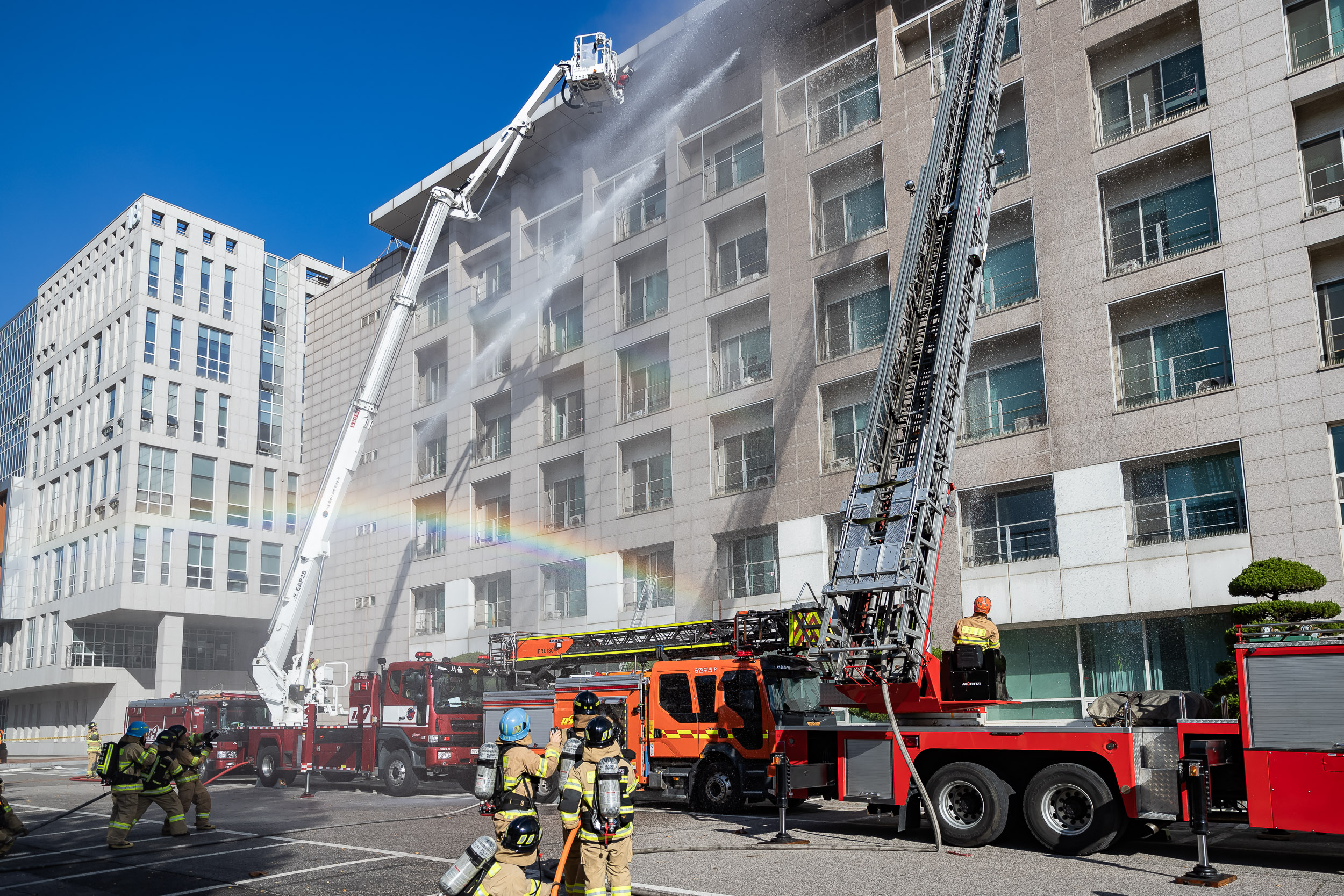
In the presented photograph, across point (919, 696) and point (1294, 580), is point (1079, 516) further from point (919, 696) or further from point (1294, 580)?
point (919, 696)

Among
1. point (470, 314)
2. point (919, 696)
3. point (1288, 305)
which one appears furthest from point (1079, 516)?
point (470, 314)

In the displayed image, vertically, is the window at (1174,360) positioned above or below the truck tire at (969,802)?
above

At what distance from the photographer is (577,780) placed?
7590 millimetres

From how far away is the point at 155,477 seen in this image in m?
54.2

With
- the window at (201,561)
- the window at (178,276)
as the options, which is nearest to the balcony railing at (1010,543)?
the window at (201,561)

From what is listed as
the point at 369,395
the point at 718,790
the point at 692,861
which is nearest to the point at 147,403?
the point at 369,395

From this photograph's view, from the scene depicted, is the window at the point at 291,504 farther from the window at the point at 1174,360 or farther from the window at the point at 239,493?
the window at the point at 1174,360

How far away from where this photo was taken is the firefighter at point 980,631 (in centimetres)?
1330

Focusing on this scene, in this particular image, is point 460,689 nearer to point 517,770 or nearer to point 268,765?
point 268,765

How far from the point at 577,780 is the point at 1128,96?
23.4 meters

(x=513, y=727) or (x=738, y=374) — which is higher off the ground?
(x=738, y=374)

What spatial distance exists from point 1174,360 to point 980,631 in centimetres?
1290

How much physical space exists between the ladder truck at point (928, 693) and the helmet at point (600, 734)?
5.86 metres

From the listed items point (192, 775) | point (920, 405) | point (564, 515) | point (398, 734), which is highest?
point (564, 515)
